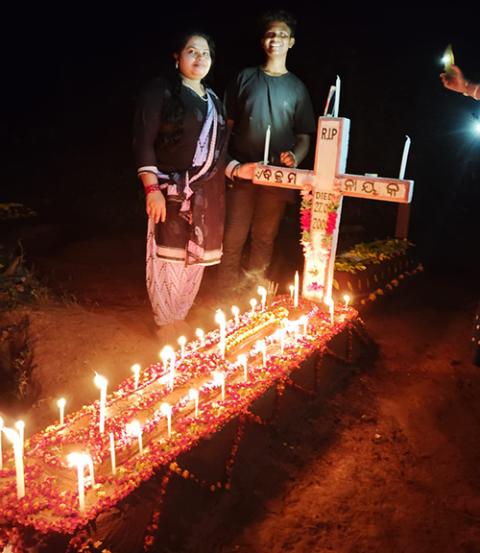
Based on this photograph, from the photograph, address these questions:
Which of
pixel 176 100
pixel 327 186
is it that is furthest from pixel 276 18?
pixel 327 186

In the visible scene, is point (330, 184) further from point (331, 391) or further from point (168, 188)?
point (331, 391)

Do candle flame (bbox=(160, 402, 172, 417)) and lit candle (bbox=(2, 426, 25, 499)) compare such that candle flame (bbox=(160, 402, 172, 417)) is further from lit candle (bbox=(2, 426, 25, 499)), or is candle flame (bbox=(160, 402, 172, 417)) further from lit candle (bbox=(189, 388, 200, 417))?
Result: lit candle (bbox=(2, 426, 25, 499))

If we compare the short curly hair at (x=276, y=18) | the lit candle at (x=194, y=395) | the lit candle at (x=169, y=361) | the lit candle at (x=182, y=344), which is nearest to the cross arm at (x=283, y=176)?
the short curly hair at (x=276, y=18)

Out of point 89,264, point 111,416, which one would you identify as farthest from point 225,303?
point 89,264

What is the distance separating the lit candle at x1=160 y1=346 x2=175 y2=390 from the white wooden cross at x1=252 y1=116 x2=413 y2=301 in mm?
1585

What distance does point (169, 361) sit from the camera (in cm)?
411

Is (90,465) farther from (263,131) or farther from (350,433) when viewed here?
(263,131)

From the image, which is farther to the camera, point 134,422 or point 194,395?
point 194,395

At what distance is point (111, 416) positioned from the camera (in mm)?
3398

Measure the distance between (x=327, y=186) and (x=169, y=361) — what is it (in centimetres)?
185

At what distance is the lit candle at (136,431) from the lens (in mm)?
3104

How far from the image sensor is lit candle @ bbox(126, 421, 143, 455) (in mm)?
3104

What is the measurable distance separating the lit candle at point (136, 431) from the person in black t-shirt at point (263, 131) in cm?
231

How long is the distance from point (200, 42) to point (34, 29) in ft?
29.6
